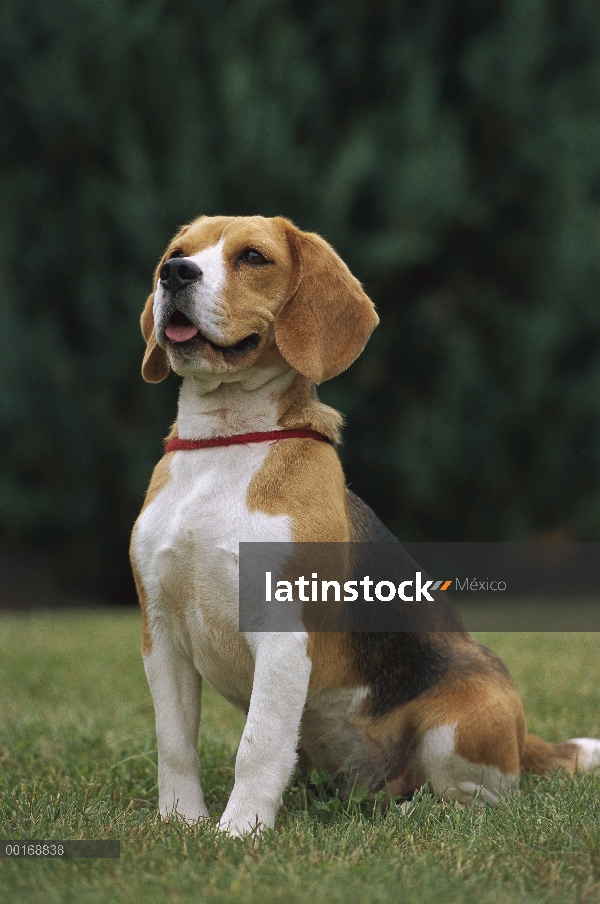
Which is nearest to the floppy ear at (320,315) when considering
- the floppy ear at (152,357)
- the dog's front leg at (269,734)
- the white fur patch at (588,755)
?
the floppy ear at (152,357)

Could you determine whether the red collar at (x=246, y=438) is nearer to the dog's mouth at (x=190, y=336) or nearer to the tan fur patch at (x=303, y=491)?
the tan fur patch at (x=303, y=491)

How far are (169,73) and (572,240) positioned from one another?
16.3 ft

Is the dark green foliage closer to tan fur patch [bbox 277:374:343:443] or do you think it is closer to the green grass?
the green grass

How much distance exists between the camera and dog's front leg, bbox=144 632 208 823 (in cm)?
364

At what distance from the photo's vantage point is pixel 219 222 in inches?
152

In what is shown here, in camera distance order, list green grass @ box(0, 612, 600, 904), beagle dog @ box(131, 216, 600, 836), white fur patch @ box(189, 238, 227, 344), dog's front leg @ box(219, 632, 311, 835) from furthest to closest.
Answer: white fur patch @ box(189, 238, 227, 344), beagle dog @ box(131, 216, 600, 836), dog's front leg @ box(219, 632, 311, 835), green grass @ box(0, 612, 600, 904)

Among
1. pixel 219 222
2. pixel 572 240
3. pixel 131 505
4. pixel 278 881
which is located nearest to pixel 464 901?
pixel 278 881

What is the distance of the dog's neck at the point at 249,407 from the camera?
145 inches

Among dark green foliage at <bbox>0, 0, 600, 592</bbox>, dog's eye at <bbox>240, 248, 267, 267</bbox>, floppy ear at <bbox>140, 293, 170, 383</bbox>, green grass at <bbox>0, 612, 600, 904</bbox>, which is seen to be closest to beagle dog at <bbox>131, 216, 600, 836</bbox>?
dog's eye at <bbox>240, 248, 267, 267</bbox>

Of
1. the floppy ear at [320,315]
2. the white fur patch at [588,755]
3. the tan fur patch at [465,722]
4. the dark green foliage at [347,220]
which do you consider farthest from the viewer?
the dark green foliage at [347,220]

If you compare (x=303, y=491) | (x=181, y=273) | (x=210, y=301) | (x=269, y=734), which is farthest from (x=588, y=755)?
(x=181, y=273)

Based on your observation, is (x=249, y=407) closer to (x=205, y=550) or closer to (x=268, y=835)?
(x=205, y=550)

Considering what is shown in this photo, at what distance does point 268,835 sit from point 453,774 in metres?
0.97

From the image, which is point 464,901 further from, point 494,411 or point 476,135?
point 476,135
